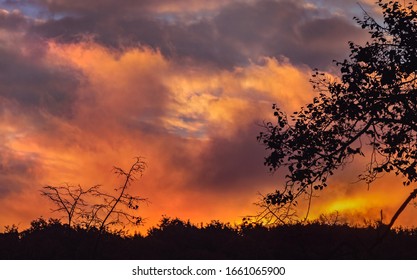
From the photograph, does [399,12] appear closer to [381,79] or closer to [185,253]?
[381,79]

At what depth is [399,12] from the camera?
79.9 ft

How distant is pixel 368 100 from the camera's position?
2386 centimetres

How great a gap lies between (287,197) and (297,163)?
4.30 ft

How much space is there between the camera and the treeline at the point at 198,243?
2202 centimetres

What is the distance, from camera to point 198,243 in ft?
75.4

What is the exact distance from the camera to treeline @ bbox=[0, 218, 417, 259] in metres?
22.0
